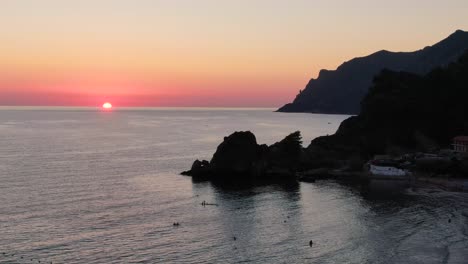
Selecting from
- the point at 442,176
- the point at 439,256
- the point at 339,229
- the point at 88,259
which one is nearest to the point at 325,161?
the point at 442,176

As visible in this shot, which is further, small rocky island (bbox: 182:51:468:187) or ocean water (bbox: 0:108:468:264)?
small rocky island (bbox: 182:51:468:187)

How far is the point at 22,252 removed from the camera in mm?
53656

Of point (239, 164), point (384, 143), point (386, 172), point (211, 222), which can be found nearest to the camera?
point (211, 222)

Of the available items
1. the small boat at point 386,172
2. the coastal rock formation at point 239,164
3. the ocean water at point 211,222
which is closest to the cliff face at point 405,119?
the small boat at point 386,172

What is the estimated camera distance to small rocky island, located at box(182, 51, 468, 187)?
111m

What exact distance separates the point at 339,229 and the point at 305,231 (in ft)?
15.1

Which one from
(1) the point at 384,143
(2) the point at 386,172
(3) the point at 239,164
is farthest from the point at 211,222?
(1) the point at 384,143

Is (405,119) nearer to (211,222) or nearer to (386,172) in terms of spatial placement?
(386,172)

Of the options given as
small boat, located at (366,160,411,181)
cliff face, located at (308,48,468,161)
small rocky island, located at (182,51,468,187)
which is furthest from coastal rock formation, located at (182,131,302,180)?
cliff face, located at (308,48,468,161)

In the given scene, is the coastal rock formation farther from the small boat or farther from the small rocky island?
the small boat

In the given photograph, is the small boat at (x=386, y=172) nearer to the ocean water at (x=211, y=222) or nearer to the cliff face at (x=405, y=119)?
the ocean water at (x=211, y=222)

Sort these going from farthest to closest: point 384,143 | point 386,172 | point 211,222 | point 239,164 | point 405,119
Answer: point 405,119, point 384,143, point 239,164, point 386,172, point 211,222

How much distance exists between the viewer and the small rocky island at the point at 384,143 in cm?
11106

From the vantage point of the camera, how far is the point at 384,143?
13188cm
